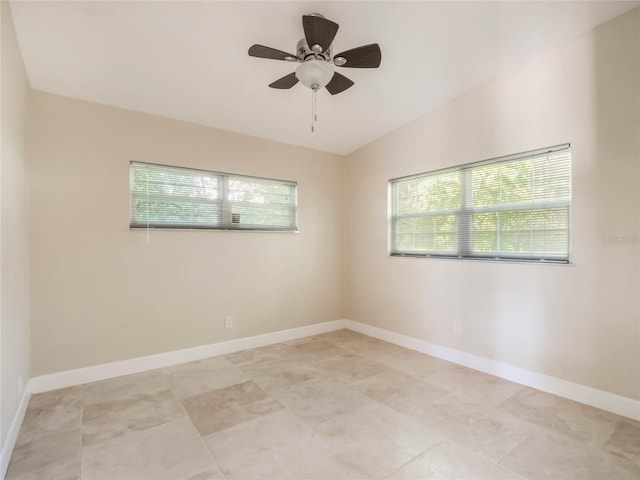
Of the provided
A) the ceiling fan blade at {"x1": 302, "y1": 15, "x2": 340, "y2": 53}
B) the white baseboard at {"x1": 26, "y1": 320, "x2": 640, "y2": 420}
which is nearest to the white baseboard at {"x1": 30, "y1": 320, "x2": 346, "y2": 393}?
the white baseboard at {"x1": 26, "y1": 320, "x2": 640, "y2": 420}

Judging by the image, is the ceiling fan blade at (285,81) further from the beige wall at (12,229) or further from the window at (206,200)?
the beige wall at (12,229)

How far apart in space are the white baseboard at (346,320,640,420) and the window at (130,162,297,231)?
213 cm

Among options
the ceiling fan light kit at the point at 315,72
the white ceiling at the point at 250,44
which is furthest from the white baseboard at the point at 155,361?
the ceiling fan light kit at the point at 315,72

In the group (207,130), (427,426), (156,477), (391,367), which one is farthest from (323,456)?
(207,130)

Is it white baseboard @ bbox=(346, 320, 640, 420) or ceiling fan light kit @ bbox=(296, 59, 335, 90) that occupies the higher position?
ceiling fan light kit @ bbox=(296, 59, 335, 90)

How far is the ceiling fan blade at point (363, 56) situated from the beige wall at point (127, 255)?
199cm

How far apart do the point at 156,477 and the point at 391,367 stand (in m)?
2.24

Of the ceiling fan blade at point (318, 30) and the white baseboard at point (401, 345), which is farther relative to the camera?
the white baseboard at point (401, 345)

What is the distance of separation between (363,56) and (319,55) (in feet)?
1.01

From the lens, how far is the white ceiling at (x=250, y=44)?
86.1 inches

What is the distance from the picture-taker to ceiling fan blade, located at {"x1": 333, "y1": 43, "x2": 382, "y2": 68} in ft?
6.96

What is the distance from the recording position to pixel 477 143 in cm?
324

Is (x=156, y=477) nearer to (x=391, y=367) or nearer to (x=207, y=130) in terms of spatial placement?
(x=391, y=367)

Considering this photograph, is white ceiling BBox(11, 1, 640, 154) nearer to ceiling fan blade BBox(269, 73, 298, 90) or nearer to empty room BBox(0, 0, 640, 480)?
empty room BBox(0, 0, 640, 480)
